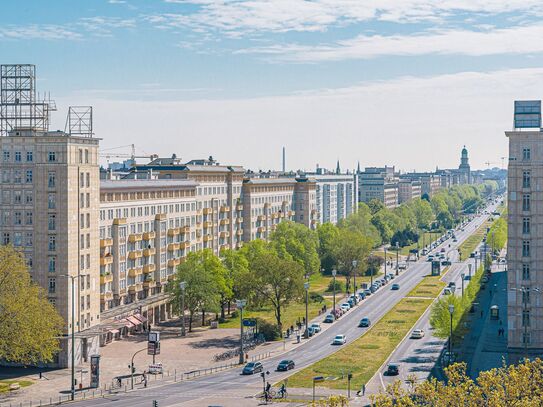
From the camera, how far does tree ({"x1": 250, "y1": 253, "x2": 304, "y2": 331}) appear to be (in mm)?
142875

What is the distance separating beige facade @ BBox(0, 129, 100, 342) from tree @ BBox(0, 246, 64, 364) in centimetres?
709

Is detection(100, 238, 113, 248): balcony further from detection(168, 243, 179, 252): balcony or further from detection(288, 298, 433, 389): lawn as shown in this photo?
detection(288, 298, 433, 389): lawn

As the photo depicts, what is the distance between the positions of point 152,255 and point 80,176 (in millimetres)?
39571

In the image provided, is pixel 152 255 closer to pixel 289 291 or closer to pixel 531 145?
pixel 289 291

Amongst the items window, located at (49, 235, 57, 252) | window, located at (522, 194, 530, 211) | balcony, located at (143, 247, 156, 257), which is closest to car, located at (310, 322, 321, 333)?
balcony, located at (143, 247, 156, 257)

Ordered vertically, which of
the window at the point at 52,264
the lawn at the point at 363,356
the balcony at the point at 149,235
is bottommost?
the lawn at the point at 363,356

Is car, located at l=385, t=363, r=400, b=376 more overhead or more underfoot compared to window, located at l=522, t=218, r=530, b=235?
more underfoot

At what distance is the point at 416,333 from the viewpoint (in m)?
139

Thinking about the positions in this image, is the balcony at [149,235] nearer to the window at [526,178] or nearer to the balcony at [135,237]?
the balcony at [135,237]

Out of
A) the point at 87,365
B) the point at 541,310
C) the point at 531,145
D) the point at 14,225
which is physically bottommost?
the point at 87,365

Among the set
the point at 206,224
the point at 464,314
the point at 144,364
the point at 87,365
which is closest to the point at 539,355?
the point at 464,314

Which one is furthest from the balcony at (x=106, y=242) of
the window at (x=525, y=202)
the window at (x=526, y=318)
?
the window at (x=526, y=318)

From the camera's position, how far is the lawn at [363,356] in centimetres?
10762

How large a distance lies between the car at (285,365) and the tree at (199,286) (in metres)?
31.2
